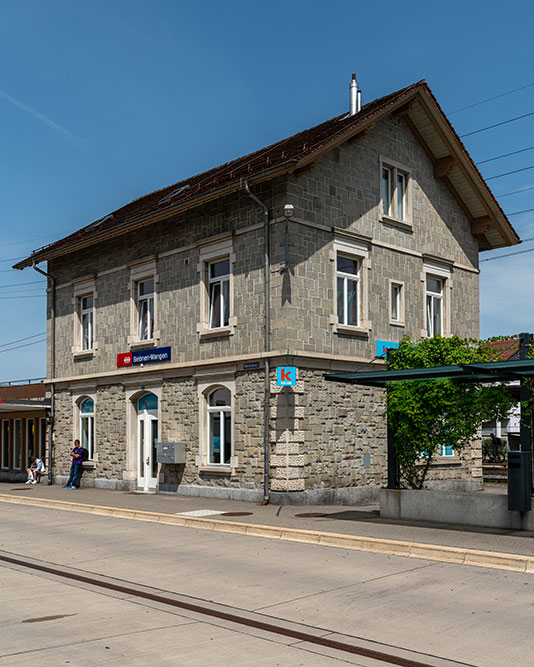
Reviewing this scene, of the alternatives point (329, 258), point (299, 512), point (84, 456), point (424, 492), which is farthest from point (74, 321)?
point (424, 492)

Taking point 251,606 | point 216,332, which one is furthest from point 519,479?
point 216,332

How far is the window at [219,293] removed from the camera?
858 inches

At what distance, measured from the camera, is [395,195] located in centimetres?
2370

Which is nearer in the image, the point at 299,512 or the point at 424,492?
the point at 424,492

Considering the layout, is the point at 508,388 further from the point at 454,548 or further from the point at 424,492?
the point at 454,548

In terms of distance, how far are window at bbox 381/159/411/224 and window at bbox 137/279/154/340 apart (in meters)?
7.43

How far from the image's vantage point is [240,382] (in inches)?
817

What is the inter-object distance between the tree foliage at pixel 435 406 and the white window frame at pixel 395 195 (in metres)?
7.48

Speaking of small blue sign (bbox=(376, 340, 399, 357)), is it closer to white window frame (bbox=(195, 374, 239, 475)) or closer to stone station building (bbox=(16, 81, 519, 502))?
stone station building (bbox=(16, 81, 519, 502))

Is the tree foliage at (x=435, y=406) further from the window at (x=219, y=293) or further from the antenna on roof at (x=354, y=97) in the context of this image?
the antenna on roof at (x=354, y=97)

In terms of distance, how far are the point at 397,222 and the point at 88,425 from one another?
40.6 ft

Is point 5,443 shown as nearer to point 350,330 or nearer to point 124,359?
point 124,359

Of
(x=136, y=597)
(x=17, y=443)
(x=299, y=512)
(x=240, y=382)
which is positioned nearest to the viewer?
(x=136, y=597)

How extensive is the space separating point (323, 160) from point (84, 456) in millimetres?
12886
